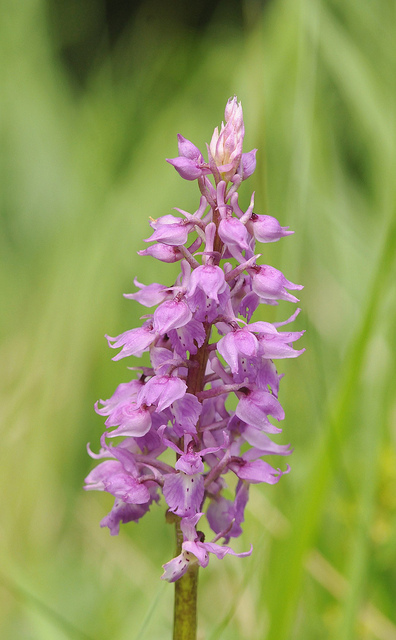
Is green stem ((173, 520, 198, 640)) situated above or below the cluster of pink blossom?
below

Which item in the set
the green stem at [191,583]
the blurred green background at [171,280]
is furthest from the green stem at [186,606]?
the blurred green background at [171,280]

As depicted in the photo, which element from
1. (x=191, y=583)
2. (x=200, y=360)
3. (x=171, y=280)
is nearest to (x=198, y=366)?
(x=200, y=360)

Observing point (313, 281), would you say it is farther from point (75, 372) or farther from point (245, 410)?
point (245, 410)

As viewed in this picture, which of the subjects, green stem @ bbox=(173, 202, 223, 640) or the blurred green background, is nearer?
green stem @ bbox=(173, 202, 223, 640)

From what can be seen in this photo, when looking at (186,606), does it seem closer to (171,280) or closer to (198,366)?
(198,366)

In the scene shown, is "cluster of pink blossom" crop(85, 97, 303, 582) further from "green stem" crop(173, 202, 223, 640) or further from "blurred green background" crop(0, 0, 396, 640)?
"blurred green background" crop(0, 0, 396, 640)

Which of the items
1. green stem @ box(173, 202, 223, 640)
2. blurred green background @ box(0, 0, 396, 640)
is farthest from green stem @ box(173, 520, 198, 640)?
blurred green background @ box(0, 0, 396, 640)
